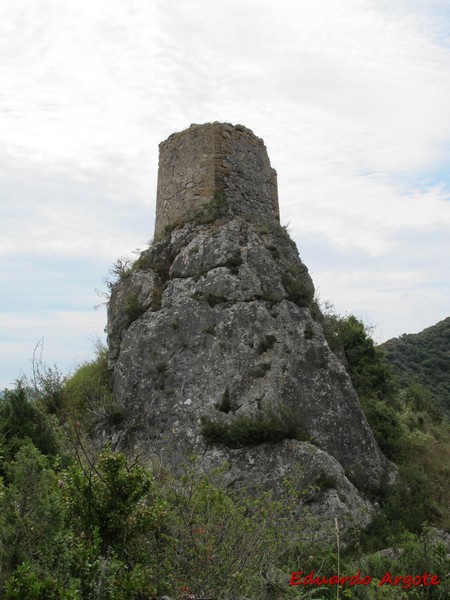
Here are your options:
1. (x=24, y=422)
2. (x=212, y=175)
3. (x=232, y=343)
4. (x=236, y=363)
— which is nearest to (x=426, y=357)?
(x=212, y=175)

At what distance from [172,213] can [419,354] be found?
18.6 meters

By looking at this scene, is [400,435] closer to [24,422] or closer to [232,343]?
[232,343]

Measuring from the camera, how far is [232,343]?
12.1 metres

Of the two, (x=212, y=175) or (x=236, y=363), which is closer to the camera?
(x=236, y=363)

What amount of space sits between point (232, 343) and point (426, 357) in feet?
63.6

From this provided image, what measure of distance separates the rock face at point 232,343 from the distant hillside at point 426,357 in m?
13.4

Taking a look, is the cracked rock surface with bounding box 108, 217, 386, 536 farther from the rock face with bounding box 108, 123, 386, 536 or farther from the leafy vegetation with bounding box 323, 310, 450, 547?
the leafy vegetation with bounding box 323, 310, 450, 547

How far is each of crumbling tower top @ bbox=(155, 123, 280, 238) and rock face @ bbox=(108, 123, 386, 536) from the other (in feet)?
0.10

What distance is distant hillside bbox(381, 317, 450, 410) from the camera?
26.1m

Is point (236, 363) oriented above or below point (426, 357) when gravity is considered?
above

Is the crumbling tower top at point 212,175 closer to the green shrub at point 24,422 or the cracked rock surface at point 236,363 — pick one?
the cracked rock surface at point 236,363
